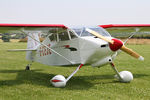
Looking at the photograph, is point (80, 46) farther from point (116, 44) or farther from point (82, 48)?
point (116, 44)

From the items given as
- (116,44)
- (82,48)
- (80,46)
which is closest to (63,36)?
(80,46)

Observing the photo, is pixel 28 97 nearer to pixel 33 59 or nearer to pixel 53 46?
pixel 53 46

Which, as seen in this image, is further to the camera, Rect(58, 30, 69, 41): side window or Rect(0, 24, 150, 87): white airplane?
Rect(58, 30, 69, 41): side window

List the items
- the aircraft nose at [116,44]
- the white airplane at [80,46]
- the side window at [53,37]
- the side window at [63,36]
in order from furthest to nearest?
the side window at [53,37] < the side window at [63,36] < the white airplane at [80,46] < the aircraft nose at [116,44]

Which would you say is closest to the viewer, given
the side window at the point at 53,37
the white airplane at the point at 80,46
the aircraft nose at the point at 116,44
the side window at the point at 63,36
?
the aircraft nose at the point at 116,44

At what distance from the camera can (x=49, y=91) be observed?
6.62 meters

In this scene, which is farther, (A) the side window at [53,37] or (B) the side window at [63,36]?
(A) the side window at [53,37]

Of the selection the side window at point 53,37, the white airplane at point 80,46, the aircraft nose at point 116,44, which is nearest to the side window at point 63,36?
the white airplane at point 80,46

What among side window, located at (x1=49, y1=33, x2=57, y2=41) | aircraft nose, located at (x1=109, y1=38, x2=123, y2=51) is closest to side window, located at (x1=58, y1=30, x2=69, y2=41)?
side window, located at (x1=49, y1=33, x2=57, y2=41)

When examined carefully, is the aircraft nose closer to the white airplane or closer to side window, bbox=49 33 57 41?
the white airplane

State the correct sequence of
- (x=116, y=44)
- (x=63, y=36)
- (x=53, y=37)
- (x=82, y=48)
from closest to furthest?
(x=116, y=44), (x=82, y=48), (x=63, y=36), (x=53, y=37)

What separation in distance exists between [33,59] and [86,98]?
5.83 m

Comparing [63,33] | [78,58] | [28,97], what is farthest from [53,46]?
[28,97]

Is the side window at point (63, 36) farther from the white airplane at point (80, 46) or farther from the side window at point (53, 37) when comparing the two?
the side window at point (53, 37)
